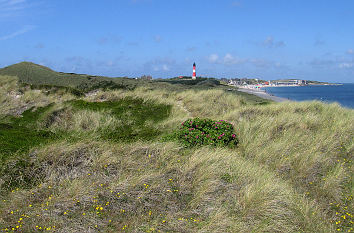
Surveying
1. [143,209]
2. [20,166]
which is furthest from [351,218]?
[20,166]

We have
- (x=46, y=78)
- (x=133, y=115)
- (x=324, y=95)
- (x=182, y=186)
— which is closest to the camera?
(x=182, y=186)

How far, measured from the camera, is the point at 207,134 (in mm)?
7773

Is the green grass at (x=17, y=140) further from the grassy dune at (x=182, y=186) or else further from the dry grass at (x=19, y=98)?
the dry grass at (x=19, y=98)

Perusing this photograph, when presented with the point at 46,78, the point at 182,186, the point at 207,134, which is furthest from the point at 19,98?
the point at 182,186

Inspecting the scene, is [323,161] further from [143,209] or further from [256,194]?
[143,209]

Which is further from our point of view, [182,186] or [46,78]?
[46,78]

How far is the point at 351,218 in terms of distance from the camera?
4543mm

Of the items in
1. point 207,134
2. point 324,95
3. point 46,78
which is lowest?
point 324,95

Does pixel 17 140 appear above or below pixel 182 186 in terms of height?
above

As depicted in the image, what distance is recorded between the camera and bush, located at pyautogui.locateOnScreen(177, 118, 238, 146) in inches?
291

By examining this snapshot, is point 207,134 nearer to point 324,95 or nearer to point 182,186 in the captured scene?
point 182,186

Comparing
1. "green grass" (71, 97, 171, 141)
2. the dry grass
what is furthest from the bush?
the dry grass

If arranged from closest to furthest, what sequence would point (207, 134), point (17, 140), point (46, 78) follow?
1. point (17, 140)
2. point (207, 134)
3. point (46, 78)

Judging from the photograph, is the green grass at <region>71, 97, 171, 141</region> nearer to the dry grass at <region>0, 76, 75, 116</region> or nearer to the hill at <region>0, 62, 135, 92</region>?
the dry grass at <region>0, 76, 75, 116</region>
